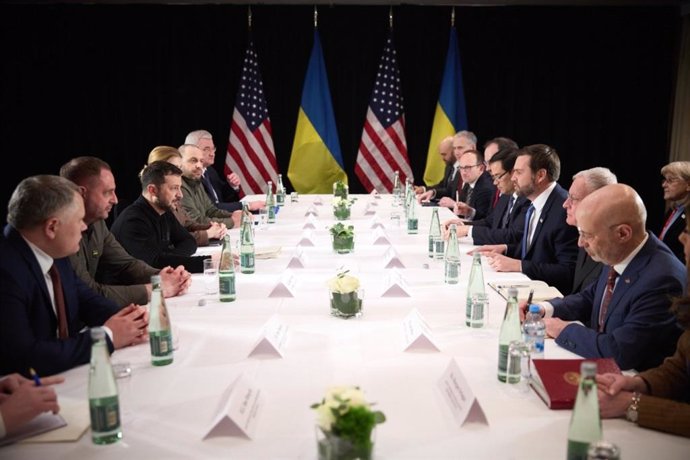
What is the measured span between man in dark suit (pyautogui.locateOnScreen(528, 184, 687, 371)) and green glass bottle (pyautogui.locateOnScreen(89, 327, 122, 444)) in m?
1.46

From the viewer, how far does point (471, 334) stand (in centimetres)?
239

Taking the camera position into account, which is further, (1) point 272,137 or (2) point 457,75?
(1) point 272,137

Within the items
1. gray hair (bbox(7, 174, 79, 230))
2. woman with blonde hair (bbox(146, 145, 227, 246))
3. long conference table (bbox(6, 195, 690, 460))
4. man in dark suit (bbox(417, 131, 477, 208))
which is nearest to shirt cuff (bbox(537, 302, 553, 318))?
long conference table (bbox(6, 195, 690, 460))

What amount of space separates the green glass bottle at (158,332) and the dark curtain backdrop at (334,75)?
7.01 meters

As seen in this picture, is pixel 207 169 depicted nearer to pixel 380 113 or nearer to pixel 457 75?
pixel 380 113

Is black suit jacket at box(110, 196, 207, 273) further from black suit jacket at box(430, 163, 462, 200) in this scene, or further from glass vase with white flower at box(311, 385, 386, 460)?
black suit jacket at box(430, 163, 462, 200)

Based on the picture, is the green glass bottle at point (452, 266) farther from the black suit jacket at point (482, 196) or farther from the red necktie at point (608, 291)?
the black suit jacket at point (482, 196)

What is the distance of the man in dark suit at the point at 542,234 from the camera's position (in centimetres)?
366

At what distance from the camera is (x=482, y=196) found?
20.4ft

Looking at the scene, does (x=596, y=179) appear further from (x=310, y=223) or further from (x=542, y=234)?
(x=310, y=223)

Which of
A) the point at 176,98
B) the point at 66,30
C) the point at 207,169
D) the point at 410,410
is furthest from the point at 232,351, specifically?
the point at 66,30

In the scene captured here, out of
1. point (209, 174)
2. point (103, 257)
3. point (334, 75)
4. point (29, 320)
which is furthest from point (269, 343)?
point (334, 75)

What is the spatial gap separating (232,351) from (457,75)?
6.87m

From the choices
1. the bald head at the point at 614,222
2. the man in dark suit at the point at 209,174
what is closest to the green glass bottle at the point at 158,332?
the bald head at the point at 614,222
